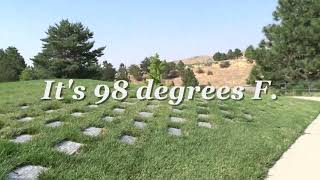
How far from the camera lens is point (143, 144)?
23.9ft

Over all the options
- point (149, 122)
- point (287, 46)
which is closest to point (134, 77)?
point (287, 46)

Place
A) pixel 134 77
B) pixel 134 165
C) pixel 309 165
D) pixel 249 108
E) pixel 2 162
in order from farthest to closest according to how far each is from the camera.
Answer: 1. pixel 134 77
2. pixel 249 108
3. pixel 309 165
4. pixel 134 165
5. pixel 2 162

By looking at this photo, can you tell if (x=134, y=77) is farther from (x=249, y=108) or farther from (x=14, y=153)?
(x=14, y=153)

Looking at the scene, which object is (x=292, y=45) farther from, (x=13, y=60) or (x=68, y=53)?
(x=13, y=60)

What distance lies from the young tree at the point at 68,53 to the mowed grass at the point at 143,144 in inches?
1459

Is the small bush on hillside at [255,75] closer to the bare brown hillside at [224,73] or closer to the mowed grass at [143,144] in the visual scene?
the bare brown hillside at [224,73]

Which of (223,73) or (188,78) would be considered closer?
(188,78)

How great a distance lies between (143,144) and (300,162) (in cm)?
239

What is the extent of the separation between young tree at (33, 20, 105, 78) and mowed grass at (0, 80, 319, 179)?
37.1 m

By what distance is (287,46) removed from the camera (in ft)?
114

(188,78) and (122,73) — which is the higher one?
(188,78)

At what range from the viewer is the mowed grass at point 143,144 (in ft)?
19.5

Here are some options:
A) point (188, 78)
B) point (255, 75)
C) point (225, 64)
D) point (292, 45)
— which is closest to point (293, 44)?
point (292, 45)

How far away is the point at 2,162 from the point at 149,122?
12.6ft
